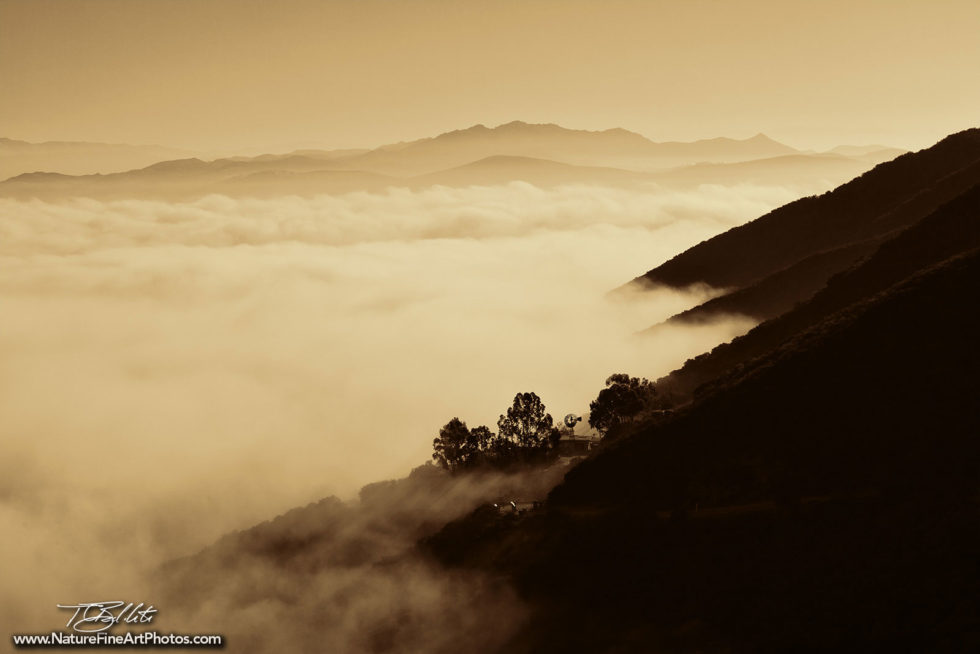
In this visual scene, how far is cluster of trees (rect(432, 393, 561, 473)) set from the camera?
290ft

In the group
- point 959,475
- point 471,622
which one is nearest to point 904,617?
point 959,475

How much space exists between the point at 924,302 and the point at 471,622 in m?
49.8

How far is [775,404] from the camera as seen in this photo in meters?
67.4

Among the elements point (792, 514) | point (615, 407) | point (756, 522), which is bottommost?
point (792, 514)

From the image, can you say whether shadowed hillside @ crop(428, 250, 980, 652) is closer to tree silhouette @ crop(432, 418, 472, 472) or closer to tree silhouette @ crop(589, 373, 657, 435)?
tree silhouette @ crop(589, 373, 657, 435)

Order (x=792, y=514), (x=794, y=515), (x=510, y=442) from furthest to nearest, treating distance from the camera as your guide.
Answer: (x=510, y=442), (x=792, y=514), (x=794, y=515)

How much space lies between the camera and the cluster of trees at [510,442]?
290 feet

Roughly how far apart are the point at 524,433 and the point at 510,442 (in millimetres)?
1981

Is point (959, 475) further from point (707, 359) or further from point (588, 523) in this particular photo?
point (707, 359)

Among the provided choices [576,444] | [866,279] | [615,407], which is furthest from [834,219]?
[576,444]

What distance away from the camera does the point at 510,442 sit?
89750 millimetres

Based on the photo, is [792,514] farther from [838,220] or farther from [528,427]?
[838,220]
